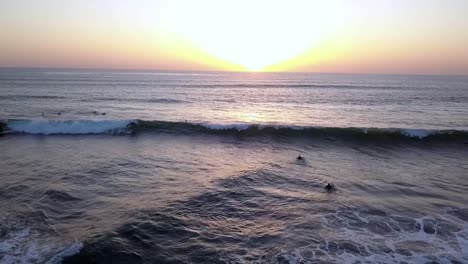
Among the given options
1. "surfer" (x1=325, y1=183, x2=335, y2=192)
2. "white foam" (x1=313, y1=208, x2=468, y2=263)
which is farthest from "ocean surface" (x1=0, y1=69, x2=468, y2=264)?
"surfer" (x1=325, y1=183, x2=335, y2=192)

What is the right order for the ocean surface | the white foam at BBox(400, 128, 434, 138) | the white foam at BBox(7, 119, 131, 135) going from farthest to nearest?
the white foam at BBox(7, 119, 131, 135) < the white foam at BBox(400, 128, 434, 138) < the ocean surface

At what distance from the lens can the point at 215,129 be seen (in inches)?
910

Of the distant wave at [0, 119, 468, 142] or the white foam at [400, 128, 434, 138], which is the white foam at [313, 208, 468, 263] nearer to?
the distant wave at [0, 119, 468, 142]

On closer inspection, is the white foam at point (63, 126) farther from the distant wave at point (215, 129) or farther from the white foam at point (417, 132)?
the white foam at point (417, 132)

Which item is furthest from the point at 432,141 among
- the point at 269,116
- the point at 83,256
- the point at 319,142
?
the point at 83,256

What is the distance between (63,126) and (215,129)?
932 cm

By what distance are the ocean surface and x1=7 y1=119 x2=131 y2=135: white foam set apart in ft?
0.33

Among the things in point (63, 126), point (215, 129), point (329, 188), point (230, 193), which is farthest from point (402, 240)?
point (63, 126)

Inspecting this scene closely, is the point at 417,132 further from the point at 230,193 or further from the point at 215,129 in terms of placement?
the point at 230,193

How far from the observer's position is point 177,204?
9.97m

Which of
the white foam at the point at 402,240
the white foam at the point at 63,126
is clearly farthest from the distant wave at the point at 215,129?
the white foam at the point at 402,240

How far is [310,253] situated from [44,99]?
3704 centimetres

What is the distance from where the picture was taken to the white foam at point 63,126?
2231cm

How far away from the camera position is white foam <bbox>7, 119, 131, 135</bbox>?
73.2ft
